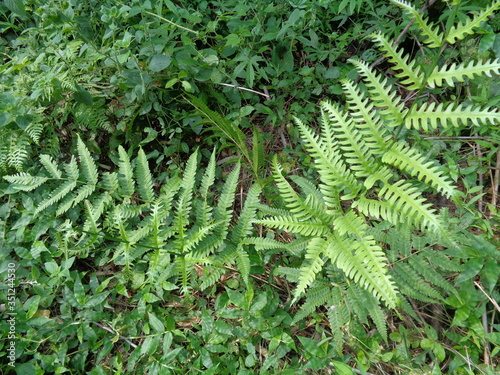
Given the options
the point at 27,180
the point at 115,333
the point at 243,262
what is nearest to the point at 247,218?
the point at 243,262

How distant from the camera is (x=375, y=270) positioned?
1620 millimetres

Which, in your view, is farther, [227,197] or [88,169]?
[88,169]

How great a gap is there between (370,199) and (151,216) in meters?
1.44

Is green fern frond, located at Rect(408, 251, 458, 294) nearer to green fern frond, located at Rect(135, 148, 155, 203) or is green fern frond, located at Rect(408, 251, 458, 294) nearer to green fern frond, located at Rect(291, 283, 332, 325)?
green fern frond, located at Rect(291, 283, 332, 325)

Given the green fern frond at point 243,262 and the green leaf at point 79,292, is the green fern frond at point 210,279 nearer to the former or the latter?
the green fern frond at point 243,262

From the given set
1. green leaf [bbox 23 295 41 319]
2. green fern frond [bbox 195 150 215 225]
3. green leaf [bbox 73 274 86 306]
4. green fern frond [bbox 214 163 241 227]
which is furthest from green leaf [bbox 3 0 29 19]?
green leaf [bbox 23 295 41 319]

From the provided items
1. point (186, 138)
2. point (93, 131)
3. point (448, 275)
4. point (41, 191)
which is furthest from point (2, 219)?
point (448, 275)

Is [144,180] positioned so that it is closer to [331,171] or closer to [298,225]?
[298,225]

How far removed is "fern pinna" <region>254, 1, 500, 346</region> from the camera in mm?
1549

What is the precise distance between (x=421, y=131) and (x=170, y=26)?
213 centimetres

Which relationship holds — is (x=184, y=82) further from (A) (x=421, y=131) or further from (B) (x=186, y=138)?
(A) (x=421, y=131)

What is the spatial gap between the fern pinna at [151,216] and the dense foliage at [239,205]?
1 cm

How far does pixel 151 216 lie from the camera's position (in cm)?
242

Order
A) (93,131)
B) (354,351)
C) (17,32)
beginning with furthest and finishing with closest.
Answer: (17,32) → (93,131) → (354,351)
